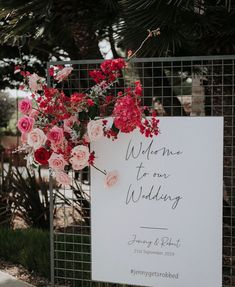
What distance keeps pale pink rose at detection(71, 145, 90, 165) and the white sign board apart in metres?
0.26

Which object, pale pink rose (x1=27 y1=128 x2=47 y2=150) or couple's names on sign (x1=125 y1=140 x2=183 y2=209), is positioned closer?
pale pink rose (x1=27 y1=128 x2=47 y2=150)

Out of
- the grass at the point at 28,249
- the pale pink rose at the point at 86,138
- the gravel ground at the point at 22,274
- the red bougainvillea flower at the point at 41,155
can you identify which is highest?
the pale pink rose at the point at 86,138

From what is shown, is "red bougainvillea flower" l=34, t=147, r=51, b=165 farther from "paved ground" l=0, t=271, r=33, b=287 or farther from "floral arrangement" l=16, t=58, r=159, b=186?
"paved ground" l=0, t=271, r=33, b=287

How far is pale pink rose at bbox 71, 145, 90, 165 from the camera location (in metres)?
3.21

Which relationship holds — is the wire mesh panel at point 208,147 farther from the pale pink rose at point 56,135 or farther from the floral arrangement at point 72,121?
the pale pink rose at point 56,135

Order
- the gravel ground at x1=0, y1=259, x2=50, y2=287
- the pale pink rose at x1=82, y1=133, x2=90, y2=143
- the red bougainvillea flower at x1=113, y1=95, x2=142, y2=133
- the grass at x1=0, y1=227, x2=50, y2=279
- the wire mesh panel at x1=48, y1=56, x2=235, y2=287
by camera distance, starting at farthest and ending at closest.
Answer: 1. the grass at x1=0, y1=227, x2=50, y2=279
2. the gravel ground at x1=0, y1=259, x2=50, y2=287
3. the wire mesh panel at x1=48, y1=56, x2=235, y2=287
4. the pale pink rose at x1=82, y1=133, x2=90, y2=143
5. the red bougainvillea flower at x1=113, y1=95, x2=142, y2=133

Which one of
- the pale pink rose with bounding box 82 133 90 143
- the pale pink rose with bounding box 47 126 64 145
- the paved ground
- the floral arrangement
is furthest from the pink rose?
the paved ground

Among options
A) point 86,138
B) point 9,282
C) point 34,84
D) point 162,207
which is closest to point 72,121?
point 86,138

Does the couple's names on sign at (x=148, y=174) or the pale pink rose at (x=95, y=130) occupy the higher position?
the pale pink rose at (x=95, y=130)

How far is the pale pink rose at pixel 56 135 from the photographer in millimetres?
3178

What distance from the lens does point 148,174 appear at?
340 centimetres

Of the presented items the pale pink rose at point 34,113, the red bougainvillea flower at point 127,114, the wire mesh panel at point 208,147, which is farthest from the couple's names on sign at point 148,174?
the pale pink rose at point 34,113

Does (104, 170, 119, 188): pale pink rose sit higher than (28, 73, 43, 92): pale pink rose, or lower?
lower

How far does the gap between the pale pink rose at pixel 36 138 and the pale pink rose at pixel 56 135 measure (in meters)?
0.05
